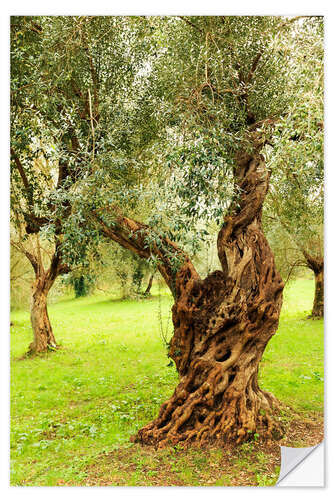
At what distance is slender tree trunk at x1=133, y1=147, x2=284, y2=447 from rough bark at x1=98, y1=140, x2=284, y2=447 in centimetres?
1

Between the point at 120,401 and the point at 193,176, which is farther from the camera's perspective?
the point at 120,401

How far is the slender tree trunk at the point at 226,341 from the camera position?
16.7 feet

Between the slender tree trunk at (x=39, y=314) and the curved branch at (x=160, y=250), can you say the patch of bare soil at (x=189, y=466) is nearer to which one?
the curved branch at (x=160, y=250)

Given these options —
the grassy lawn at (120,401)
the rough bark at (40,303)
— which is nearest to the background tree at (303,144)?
the grassy lawn at (120,401)

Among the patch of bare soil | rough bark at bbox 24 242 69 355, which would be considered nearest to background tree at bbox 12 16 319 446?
the patch of bare soil

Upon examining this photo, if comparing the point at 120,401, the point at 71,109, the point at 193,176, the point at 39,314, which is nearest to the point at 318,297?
the point at 120,401

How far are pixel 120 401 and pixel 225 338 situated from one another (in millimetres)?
3138

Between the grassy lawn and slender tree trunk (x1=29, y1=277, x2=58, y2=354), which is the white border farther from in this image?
slender tree trunk (x1=29, y1=277, x2=58, y2=354)

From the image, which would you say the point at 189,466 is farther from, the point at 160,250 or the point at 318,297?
the point at 318,297

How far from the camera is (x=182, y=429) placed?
16.8 ft

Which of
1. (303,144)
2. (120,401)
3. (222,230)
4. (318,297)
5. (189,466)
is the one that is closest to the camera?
(303,144)

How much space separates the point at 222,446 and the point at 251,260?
238 centimetres

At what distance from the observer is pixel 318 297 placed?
42.2 ft

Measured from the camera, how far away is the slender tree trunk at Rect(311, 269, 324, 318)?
39.8ft
